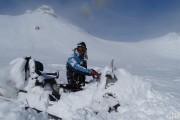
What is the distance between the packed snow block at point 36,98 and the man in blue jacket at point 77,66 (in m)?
0.93

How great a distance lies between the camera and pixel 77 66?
776cm

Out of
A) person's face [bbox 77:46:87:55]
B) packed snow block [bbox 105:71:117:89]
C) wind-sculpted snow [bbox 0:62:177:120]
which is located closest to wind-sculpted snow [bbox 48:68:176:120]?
wind-sculpted snow [bbox 0:62:177:120]

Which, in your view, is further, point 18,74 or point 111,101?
point 18,74

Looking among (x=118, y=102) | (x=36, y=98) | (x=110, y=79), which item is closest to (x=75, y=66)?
(x=110, y=79)

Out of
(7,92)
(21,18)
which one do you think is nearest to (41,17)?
(21,18)

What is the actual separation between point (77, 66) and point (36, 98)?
151cm

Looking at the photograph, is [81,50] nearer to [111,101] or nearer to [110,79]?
[110,79]

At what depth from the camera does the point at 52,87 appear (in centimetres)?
770

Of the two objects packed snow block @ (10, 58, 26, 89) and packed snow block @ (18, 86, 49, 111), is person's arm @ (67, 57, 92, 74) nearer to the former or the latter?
packed snow block @ (18, 86, 49, 111)

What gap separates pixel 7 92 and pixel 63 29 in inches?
4267

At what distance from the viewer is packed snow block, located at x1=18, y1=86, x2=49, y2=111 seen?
7.07 meters

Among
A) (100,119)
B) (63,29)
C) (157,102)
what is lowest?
(100,119)

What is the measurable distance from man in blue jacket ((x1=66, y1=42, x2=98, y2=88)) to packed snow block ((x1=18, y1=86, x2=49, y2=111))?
0.93 meters

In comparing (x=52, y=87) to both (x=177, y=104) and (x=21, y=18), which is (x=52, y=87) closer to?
(x=177, y=104)
